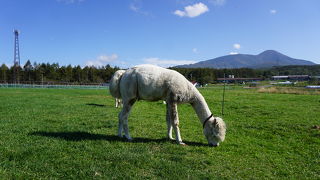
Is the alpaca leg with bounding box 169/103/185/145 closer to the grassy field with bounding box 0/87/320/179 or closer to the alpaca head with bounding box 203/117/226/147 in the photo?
the grassy field with bounding box 0/87/320/179

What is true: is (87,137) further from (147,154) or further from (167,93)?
(167,93)

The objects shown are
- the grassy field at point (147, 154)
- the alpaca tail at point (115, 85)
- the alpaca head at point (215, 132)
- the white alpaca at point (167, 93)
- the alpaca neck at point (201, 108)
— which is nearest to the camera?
the grassy field at point (147, 154)

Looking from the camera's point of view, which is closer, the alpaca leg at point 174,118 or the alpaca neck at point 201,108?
the alpaca leg at point 174,118

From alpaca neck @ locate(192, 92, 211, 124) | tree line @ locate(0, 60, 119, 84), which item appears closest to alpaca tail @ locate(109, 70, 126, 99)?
alpaca neck @ locate(192, 92, 211, 124)

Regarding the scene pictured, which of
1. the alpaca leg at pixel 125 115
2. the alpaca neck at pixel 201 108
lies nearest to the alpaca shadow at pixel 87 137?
the alpaca leg at pixel 125 115

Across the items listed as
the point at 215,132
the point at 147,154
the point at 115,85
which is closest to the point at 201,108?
the point at 215,132

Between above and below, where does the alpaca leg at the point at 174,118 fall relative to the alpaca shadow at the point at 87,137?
above

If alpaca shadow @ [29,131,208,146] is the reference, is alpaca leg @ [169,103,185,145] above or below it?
above

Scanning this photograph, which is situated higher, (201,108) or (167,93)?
(167,93)

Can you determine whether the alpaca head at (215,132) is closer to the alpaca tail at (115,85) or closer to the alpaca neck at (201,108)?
the alpaca neck at (201,108)

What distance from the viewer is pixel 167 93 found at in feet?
31.7

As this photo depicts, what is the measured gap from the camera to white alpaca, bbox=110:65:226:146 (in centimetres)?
956

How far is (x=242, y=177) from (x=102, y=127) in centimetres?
724

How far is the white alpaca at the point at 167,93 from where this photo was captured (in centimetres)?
956
